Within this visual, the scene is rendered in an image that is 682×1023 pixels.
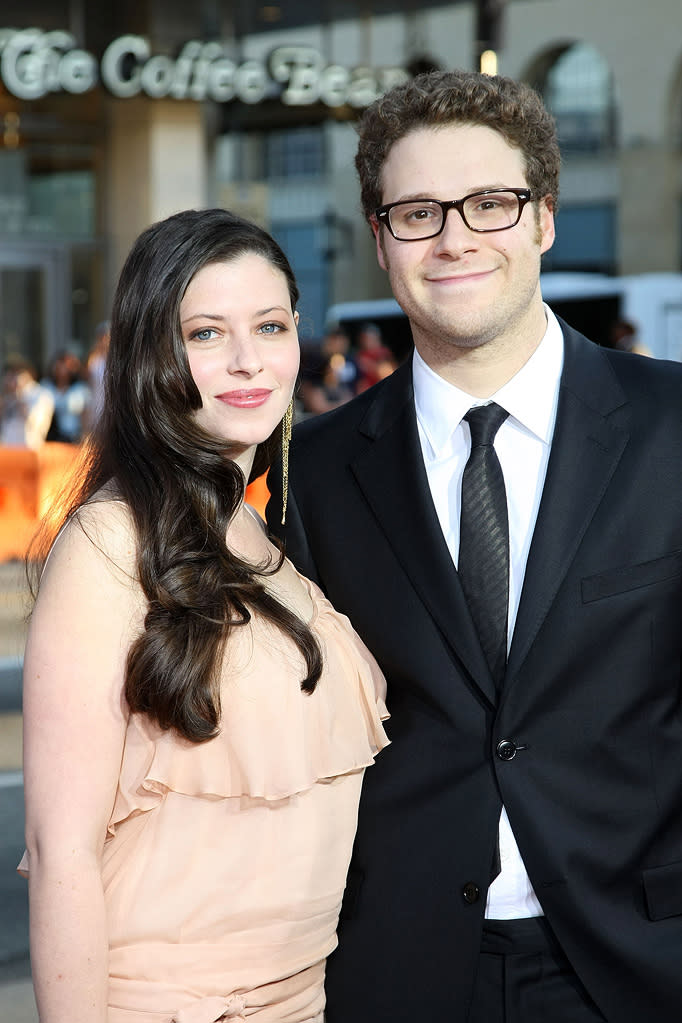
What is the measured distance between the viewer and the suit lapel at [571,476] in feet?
8.00

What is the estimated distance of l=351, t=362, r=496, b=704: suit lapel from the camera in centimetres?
249

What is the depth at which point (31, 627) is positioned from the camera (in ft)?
7.39

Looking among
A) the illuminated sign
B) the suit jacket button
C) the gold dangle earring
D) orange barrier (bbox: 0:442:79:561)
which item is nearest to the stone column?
the illuminated sign

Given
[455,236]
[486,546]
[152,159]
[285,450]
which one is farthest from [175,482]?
[152,159]

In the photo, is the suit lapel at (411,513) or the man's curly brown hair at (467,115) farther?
the man's curly brown hair at (467,115)

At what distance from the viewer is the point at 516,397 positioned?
262 cm

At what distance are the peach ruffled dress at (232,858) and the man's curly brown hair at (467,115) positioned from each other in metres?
1.09

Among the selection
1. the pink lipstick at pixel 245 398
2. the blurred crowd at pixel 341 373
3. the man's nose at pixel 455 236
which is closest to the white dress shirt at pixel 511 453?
the man's nose at pixel 455 236

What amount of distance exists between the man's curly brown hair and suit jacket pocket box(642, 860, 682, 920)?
4.61 ft

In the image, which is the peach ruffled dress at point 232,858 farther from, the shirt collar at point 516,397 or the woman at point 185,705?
the shirt collar at point 516,397

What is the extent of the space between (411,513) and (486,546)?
180 mm

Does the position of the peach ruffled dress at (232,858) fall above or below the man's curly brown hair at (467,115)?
below

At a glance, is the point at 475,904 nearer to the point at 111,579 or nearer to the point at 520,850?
the point at 520,850

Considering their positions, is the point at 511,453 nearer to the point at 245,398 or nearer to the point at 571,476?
the point at 571,476
